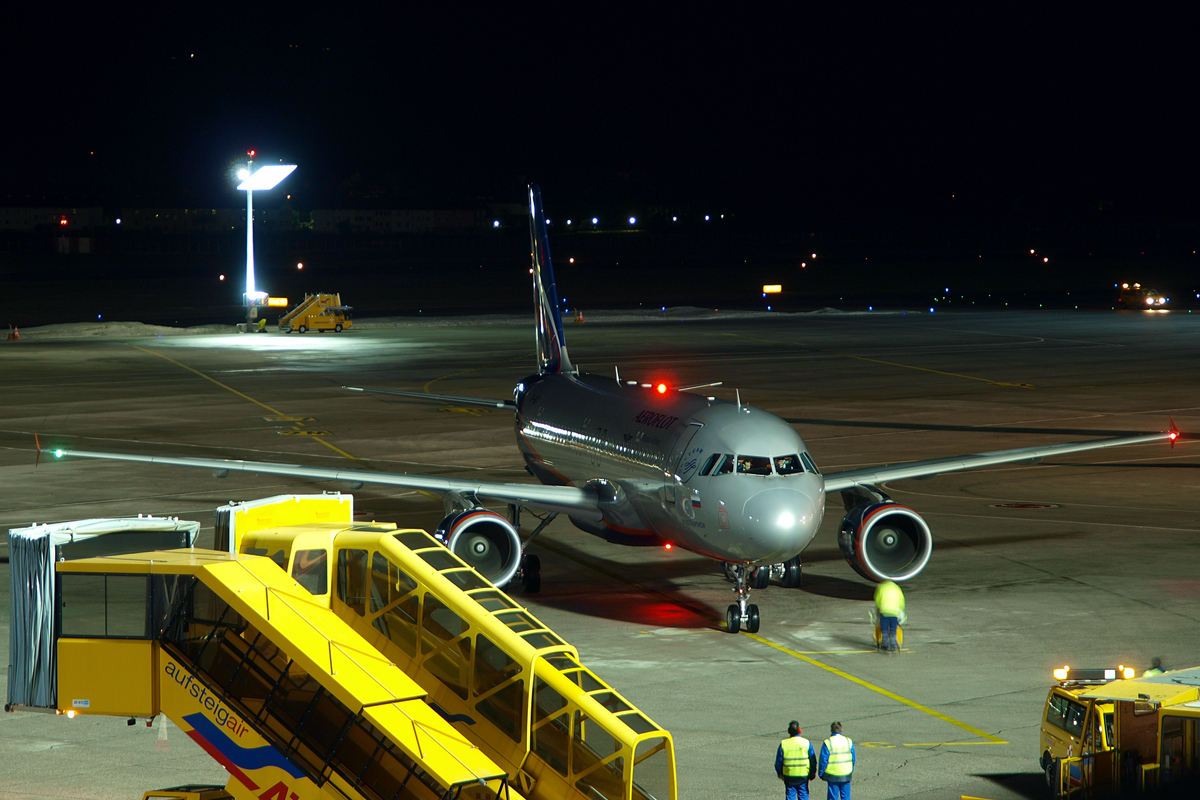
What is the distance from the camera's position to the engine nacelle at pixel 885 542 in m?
25.4

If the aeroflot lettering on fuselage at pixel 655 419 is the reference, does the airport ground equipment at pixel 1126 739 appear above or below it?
below

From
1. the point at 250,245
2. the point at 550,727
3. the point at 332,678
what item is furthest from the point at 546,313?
the point at 250,245

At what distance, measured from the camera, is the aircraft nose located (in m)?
22.2

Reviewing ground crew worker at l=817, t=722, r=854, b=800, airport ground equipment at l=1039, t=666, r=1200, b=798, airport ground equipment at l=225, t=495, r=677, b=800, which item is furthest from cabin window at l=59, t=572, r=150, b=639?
airport ground equipment at l=1039, t=666, r=1200, b=798

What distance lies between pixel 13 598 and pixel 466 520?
11751mm

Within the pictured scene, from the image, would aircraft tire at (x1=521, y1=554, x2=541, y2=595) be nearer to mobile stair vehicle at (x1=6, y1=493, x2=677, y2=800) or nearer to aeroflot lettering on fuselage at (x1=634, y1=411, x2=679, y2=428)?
aeroflot lettering on fuselage at (x1=634, y1=411, x2=679, y2=428)

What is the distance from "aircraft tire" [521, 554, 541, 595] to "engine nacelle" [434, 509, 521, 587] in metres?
1.35

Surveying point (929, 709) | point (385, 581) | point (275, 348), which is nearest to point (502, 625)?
point (385, 581)

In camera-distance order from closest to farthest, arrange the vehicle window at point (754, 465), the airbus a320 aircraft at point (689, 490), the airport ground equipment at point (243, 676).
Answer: the airport ground equipment at point (243, 676), the airbus a320 aircraft at point (689, 490), the vehicle window at point (754, 465)

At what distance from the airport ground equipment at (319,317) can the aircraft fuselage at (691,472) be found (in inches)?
2780

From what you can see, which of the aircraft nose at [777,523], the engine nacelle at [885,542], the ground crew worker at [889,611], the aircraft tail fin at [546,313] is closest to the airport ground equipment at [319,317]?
the aircraft tail fin at [546,313]

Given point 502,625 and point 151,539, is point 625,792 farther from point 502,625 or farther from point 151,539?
point 151,539

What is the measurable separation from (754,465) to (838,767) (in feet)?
28.4

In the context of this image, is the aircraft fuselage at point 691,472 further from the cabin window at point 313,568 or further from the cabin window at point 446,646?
the cabin window at point 313,568
